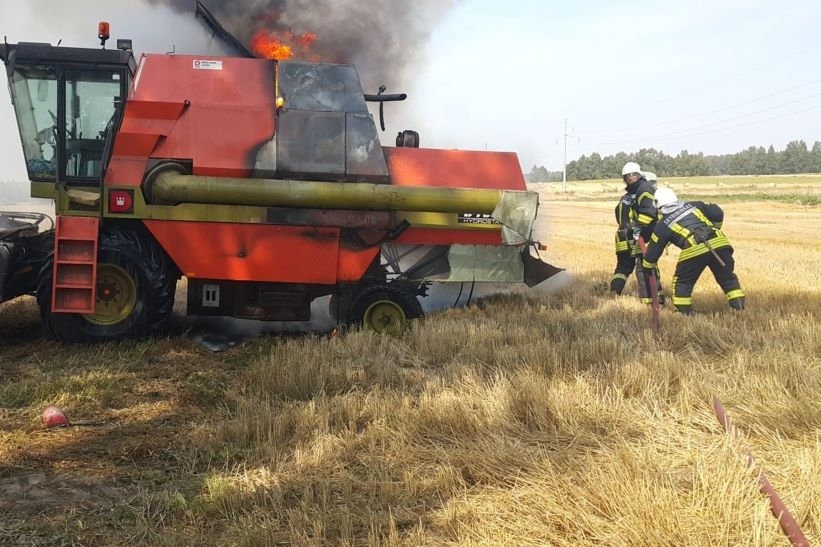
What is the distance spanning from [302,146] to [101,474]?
145 inches

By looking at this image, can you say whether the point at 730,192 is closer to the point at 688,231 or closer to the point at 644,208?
the point at 644,208

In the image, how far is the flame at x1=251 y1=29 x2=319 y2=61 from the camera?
307 inches

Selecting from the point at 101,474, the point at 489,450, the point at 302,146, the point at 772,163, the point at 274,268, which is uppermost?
the point at 772,163

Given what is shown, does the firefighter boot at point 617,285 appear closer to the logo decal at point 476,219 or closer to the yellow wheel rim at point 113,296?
the logo decal at point 476,219

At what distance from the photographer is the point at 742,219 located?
25812 millimetres

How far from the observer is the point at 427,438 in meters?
3.51

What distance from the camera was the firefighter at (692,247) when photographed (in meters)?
7.00

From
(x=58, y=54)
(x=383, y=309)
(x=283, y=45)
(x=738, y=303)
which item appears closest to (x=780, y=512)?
(x=383, y=309)

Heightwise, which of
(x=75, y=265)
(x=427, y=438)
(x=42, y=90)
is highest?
(x=42, y=90)

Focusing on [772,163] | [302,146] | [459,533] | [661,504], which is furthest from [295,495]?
[772,163]

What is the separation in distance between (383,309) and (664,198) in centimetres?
319

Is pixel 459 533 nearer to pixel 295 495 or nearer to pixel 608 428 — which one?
pixel 295 495

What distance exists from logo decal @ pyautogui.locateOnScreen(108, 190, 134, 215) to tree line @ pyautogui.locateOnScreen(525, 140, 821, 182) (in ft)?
252

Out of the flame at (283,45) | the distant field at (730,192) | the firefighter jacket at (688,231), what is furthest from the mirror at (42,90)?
the distant field at (730,192)
